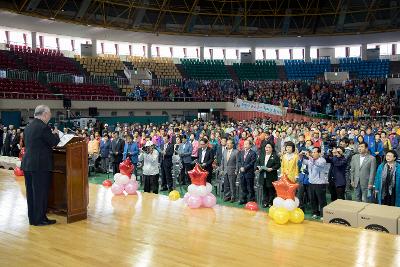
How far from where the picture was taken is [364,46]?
36.8 m

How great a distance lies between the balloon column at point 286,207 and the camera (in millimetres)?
5801

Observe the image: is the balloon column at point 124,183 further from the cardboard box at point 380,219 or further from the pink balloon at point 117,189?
the cardboard box at point 380,219

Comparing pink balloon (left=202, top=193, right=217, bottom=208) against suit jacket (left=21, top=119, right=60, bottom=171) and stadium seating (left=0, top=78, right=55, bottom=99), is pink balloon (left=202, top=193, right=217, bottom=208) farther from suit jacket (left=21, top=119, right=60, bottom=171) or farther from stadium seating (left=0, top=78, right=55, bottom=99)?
stadium seating (left=0, top=78, right=55, bottom=99)

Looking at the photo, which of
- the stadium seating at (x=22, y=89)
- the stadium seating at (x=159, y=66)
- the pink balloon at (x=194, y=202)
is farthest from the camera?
the stadium seating at (x=159, y=66)

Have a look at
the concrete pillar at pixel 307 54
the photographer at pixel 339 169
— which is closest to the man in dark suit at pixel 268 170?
the photographer at pixel 339 169

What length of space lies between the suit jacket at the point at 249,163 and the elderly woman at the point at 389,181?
2.60m

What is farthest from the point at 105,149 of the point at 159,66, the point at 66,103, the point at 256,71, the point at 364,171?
the point at 256,71

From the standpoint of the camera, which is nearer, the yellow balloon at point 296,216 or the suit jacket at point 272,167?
the yellow balloon at point 296,216

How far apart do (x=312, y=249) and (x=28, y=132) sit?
12.3 ft

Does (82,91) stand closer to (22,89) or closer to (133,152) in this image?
(22,89)

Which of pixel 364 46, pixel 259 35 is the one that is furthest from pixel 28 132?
pixel 364 46

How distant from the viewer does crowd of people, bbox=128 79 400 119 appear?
88.8 ft

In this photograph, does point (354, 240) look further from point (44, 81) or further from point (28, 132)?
point (44, 81)

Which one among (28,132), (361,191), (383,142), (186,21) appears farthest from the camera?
(186,21)
